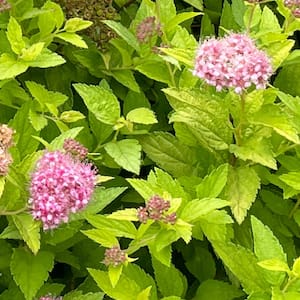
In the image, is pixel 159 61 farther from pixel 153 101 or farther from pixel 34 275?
pixel 34 275

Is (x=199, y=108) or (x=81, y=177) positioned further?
(x=199, y=108)

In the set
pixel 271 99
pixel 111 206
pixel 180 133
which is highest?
pixel 271 99

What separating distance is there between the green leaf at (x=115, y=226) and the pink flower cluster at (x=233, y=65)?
306mm

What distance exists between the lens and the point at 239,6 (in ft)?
6.35

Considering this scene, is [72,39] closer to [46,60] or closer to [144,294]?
[46,60]

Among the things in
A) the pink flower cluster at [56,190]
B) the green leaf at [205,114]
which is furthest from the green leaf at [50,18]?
the pink flower cluster at [56,190]

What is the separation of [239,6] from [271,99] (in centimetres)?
47

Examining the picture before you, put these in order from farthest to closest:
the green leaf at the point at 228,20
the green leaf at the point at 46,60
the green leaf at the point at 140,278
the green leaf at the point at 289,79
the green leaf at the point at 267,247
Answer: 1. the green leaf at the point at 228,20
2. the green leaf at the point at 289,79
3. the green leaf at the point at 46,60
4. the green leaf at the point at 140,278
5. the green leaf at the point at 267,247

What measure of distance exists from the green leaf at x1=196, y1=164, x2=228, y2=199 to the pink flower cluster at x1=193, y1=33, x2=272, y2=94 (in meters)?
0.16

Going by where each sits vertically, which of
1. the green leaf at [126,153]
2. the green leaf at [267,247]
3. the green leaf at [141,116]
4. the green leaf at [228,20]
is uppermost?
the green leaf at [228,20]

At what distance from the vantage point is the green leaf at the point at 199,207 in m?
1.37

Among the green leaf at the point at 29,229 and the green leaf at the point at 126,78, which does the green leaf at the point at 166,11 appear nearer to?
the green leaf at the point at 126,78

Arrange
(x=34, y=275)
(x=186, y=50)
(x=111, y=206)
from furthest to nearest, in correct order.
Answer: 1. (x=111, y=206)
2. (x=186, y=50)
3. (x=34, y=275)

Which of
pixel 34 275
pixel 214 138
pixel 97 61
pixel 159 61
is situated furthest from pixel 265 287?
pixel 97 61
